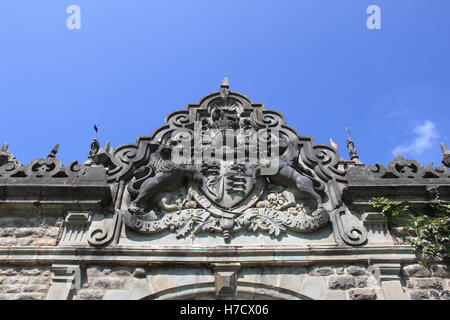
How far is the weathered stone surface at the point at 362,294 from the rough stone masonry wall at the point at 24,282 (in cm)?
414

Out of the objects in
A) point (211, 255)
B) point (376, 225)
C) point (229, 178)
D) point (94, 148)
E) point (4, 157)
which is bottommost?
point (211, 255)

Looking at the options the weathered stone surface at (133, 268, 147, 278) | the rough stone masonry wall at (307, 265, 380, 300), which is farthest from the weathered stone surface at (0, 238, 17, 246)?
the rough stone masonry wall at (307, 265, 380, 300)

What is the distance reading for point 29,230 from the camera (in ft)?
18.7

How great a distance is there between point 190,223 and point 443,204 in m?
3.97

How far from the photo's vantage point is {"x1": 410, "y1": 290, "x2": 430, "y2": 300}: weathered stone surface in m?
4.91

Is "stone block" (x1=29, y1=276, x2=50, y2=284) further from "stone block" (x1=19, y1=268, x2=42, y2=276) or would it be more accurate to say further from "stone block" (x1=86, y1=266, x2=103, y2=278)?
"stone block" (x1=86, y1=266, x2=103, y2=278)

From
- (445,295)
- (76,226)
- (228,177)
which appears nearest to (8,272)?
(76,226)

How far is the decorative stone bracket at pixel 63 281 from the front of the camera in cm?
487

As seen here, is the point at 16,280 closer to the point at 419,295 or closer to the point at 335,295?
the point at 335,295

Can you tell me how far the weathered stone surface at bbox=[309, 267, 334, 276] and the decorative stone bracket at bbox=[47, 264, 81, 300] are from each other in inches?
128

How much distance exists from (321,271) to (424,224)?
1.79 meters

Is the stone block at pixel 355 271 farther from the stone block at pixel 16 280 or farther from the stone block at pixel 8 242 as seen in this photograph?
the stone block at pixel 8 242
